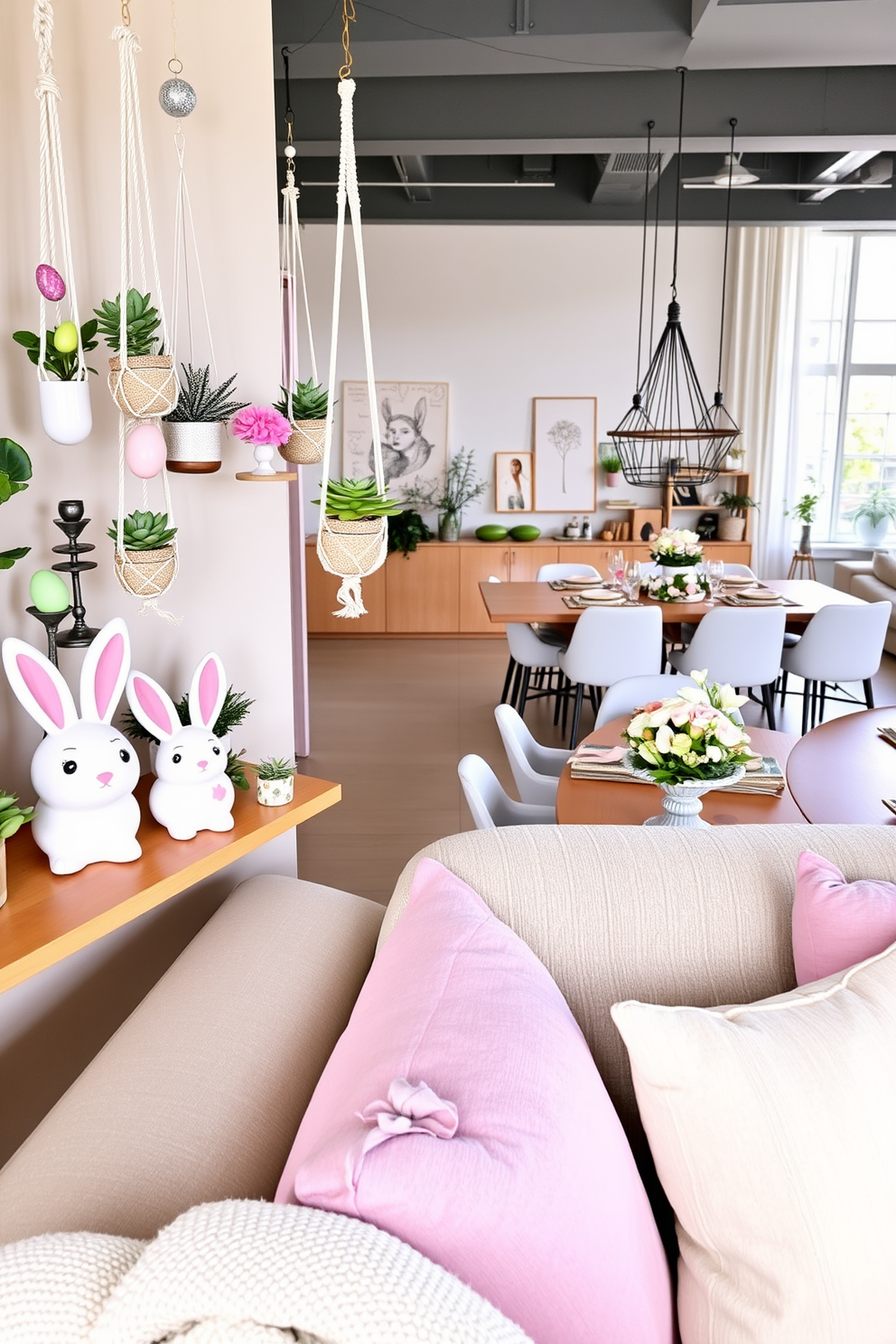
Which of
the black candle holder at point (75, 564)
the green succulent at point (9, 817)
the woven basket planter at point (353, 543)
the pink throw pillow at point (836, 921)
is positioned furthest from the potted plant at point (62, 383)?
the pink throw pillow at point (836, 921)

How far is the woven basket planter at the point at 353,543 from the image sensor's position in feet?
5.37

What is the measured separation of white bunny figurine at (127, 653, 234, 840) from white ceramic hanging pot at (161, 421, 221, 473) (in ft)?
1.16

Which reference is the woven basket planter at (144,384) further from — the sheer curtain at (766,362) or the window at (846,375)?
the window at (846,375)

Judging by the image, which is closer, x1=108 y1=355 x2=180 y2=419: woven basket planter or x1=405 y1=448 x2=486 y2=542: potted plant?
x1=108 y1=355 x2=180 y2=419: woven basket planter

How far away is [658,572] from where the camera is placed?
507 cm

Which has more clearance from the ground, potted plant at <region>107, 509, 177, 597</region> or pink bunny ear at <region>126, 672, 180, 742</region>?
potted plant at <region>107, 509, 177, 597</region>

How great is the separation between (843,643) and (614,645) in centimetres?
115

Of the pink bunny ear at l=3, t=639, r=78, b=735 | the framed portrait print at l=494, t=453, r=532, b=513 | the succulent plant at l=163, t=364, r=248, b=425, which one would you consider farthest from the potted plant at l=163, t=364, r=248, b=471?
the framed portrait print at l=494, t=453, r=532, b=513

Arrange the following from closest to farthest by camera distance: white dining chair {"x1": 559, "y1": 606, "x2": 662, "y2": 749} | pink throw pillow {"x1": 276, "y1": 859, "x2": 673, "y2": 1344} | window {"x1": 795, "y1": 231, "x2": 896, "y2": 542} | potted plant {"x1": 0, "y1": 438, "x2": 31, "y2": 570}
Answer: pink throw pillow {"x1": 276, "y1": 859, "x2": 673, "y2": 1344}
potted plant {"x1": 0, "y1": 438, "x2": 31, "y2": 570}
white dining chair {"x1": 559, "y1": 606, "x2": 662, "y2": 749}
window {"x1": 795, "y1": 231, "x2": 896, "y2": 542}

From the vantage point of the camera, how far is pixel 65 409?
61.3 inches

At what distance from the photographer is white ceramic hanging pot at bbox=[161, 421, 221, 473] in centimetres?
171

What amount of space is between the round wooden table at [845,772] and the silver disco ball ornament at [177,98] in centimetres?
173

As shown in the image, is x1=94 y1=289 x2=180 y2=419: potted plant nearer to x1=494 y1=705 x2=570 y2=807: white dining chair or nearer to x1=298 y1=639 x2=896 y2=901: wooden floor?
x1=494 y1=705 x2=570 y2=807: white dining chair

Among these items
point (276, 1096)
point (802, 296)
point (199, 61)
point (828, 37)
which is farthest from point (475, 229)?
point (276, 1096)
